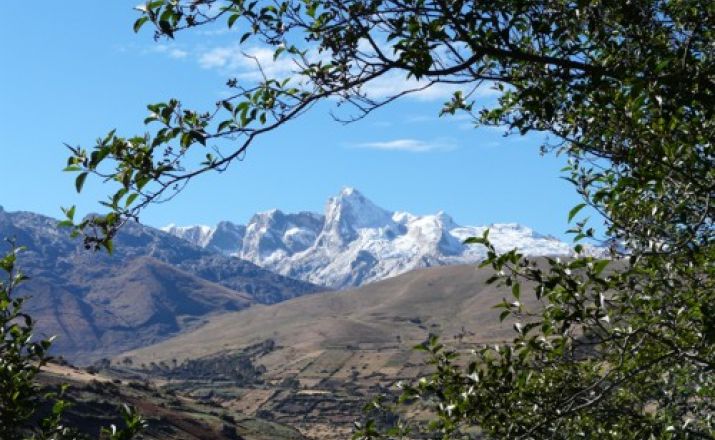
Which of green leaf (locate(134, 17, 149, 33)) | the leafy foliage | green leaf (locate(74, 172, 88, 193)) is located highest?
green leaf (locate(134, 17, 149, 33))

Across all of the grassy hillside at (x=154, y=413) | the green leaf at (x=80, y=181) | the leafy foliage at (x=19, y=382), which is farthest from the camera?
the grassy hillside at (x=154, y=413)

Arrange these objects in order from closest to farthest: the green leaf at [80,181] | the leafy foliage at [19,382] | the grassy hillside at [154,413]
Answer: the green leaf at [80,181] → the leafy foliage at [19,382] → the grassy hillside at [154,413]

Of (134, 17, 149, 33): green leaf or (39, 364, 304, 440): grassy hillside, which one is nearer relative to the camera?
(134, 17, 149, 33): green leaf

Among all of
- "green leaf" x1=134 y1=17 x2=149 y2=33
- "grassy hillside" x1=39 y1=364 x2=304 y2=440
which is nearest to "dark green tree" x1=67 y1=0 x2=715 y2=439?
"green leaf" x1=134 y1=17 x2=149 y2=33

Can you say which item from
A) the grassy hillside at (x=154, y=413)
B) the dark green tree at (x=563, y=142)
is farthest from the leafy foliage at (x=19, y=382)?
the grassy hillside at (x=154, y=413)

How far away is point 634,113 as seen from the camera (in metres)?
10.2

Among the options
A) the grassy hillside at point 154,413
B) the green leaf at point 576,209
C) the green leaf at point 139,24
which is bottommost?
the grassy hillside at point 154,413

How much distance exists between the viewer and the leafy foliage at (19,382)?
41.4 ft

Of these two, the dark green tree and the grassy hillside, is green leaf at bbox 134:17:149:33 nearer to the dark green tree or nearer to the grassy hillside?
the dark green tree

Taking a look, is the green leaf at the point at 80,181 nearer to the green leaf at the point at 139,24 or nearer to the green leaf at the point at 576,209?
the green leaf at the point at 139,24

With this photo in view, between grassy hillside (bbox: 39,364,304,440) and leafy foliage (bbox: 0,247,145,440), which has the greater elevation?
leafy foliage (bbox: 0,247,145,440)

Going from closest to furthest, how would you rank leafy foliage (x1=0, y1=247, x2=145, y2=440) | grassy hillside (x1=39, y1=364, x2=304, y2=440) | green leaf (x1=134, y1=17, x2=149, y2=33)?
1. green leaf (x1=134, y1=17, x2=149, y2=33)
2. leafy foliage (x1=0, y1=247, x2=145, y2=440)
3. grassy hillside (x1=39, y1=364, x2=304, y2=440)

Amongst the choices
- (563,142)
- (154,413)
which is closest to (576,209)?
(563,142)

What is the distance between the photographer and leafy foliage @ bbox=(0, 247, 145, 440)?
12633mm
